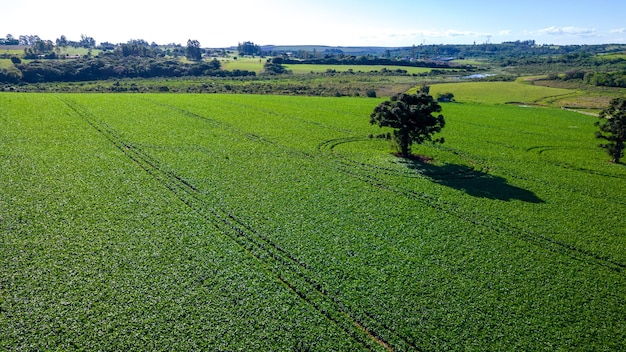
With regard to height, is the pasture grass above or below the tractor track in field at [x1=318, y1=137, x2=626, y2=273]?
above

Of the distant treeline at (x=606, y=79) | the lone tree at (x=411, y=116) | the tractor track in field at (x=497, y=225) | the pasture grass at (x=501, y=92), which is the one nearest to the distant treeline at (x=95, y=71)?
the pasture grass at (x=501, y=92)

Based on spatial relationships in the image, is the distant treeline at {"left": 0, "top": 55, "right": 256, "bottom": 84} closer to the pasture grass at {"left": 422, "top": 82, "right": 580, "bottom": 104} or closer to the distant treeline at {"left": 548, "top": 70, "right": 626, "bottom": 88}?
the pasture grass at {"left": 422, "top": 82, "right": 580, "bottom": 104}

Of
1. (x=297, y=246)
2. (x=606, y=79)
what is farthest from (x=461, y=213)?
(x=606, y=79)

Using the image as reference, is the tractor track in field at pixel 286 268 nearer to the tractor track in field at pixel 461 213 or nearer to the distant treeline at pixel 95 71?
the tractor track in field at pixel 461 213

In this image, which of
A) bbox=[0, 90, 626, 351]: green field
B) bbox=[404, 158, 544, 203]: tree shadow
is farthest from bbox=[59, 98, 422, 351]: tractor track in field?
bbox=[404, 158, 544, 203]: tree shadow

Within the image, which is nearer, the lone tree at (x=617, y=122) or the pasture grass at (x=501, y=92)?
the lone tree at (x=617, y=122)

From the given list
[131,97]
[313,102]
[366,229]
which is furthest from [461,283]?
[131,97]
